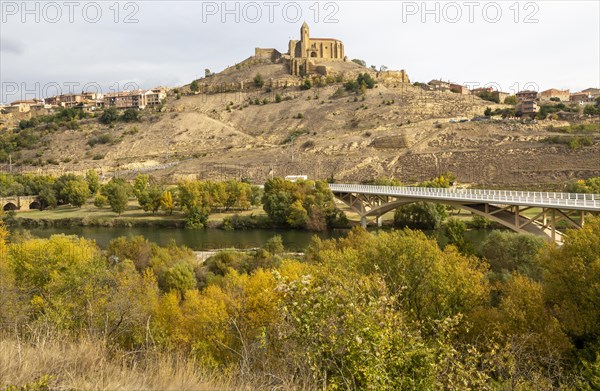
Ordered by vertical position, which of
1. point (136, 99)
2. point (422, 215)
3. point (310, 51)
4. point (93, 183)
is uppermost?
point (310, 51)

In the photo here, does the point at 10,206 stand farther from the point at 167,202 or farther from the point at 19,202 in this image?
the point at 167,202

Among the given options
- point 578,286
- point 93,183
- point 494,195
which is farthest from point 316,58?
point 578,286

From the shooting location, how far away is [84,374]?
4641 millimetres

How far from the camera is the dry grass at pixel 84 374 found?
4.32 meters

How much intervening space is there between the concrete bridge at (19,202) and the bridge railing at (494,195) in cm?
3559

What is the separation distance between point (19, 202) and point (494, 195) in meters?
51.0

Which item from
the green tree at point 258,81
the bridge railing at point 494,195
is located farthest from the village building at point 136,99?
the bridge railing at point 494,195

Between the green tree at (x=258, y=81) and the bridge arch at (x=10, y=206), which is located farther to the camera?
the green tree at (x=258, y=81)

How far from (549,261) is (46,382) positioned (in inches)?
491

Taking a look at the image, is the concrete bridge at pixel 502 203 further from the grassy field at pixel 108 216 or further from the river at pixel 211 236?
the grassy field at pixel 108 216

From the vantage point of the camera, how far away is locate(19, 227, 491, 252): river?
34188mm

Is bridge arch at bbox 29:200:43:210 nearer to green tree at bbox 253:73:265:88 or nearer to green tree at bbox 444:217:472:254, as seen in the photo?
green tree at bbox 444:217:472:254

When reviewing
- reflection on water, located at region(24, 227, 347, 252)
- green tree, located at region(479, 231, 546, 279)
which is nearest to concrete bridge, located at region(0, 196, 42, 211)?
reflection on water, located at region(24, 227, 347, 252)

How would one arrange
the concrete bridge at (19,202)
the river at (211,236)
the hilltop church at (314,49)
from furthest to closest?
the hilltop church at (314,49)
the concrete bridge at (19,202)
the river at (211,236)
